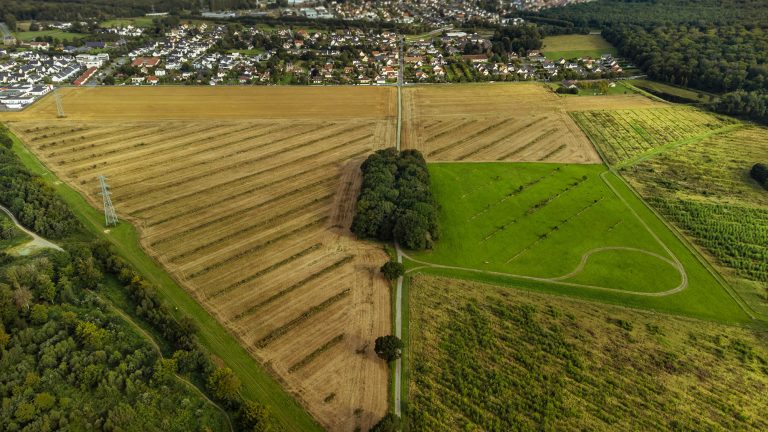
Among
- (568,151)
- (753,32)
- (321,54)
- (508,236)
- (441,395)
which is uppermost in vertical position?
(753,32)

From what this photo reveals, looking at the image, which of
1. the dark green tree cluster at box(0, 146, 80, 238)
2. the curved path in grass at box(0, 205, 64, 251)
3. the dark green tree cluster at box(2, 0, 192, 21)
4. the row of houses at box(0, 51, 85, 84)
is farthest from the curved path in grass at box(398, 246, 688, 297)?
the dark green tree cluster at box(2, 0, 192, 21)

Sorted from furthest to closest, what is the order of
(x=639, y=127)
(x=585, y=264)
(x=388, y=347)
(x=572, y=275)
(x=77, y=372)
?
1. (x=639, y=127)
2. (x=585, y=264)
3. (x=572, y=275)
4. (x=388, y=347)
5. (x=77, y=372)

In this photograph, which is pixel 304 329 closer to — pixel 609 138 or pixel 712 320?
pixel 712 320

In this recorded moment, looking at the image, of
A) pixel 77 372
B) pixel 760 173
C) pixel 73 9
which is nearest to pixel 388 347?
pixel 77 372

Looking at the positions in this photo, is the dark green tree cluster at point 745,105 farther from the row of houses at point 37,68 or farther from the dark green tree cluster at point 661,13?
the row of houses at point 37,68

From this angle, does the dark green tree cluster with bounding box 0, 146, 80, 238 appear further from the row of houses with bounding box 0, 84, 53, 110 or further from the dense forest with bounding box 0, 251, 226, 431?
the row of houses with bounding box 0, 84, 53, 110

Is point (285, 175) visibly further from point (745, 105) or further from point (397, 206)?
point (745, 105)

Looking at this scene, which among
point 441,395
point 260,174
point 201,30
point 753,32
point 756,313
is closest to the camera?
point 441,395

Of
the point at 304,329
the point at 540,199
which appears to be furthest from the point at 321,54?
the point at 304,329
